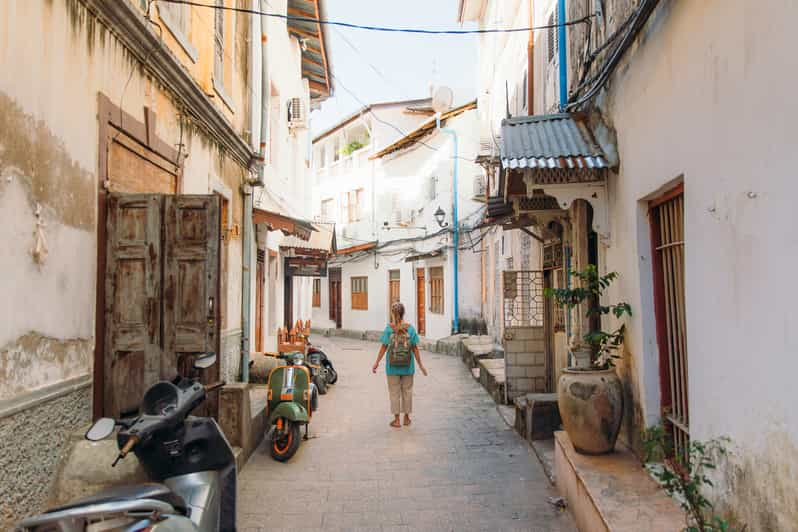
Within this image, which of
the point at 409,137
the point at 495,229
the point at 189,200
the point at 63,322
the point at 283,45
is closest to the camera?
the point at 63,322

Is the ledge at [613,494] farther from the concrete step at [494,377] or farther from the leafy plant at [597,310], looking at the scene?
the concrete step at [494,377]

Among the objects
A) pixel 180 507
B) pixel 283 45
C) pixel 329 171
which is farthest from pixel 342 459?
pixel 329 171

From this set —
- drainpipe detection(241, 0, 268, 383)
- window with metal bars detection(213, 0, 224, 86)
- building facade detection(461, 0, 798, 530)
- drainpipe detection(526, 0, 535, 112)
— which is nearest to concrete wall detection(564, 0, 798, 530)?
building facade detection(461, 0, 798, 530)

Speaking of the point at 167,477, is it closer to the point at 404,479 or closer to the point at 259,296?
the point at 404,479

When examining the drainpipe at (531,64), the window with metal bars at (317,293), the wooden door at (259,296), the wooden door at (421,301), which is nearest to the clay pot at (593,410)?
the drainpipe at (531,64)

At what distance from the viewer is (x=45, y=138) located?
3574 mm

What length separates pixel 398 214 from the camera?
914 inches

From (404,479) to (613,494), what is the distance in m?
2.37

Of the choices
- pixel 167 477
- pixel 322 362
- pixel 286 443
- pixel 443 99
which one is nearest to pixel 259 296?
pixel 322 362

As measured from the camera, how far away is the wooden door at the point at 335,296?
27.6 meters

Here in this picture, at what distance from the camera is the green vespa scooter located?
647 centimetres

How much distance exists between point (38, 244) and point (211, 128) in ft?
14.1

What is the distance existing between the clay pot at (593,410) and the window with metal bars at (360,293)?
20.5 metres

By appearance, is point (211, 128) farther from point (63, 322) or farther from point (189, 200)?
point (63, 322)
